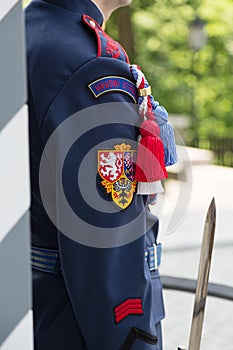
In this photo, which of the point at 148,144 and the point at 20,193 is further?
the point at 148,144

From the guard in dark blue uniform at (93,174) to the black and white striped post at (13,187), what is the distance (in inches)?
16.2

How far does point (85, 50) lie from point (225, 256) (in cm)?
533

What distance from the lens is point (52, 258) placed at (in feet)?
5.60

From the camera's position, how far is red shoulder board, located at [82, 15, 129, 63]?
1616mm

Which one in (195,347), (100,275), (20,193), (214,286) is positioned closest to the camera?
(20,193)

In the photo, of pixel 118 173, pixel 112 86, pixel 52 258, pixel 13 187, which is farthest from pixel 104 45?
pixel 13 187

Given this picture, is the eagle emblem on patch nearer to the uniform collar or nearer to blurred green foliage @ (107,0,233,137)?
the uniform collar

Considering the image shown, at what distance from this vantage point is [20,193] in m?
1.13

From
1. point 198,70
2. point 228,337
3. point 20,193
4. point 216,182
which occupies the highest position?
point 198,70

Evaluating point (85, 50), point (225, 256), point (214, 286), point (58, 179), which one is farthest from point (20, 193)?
point (225, 256)

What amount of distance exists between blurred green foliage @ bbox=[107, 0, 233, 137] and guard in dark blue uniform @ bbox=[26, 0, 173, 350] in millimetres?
13200

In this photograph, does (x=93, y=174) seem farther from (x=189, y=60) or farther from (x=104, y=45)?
(x=189, y=60)

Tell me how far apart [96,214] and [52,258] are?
0.69 ft

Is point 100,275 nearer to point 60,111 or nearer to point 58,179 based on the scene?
point 58,179
